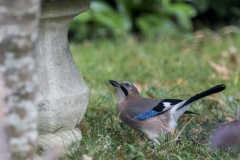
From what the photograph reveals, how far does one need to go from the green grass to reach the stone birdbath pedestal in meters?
0.18

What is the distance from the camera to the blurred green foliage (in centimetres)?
769

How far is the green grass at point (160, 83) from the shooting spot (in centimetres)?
359

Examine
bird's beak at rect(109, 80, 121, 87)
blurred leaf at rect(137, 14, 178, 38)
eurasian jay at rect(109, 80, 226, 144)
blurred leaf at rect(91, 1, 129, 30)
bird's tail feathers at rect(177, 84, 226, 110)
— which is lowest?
blurred leaf at rect(137, 14, 178, 38)

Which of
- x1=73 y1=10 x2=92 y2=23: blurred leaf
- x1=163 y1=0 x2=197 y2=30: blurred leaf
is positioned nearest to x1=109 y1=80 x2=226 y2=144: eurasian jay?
x1=73 y1=10 x2=92 y2=23: blurred leaf

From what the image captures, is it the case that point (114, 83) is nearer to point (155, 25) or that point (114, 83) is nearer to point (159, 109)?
point (159, 109)

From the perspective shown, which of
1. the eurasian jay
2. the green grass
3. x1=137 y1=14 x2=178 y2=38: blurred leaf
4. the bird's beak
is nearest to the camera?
the green grass

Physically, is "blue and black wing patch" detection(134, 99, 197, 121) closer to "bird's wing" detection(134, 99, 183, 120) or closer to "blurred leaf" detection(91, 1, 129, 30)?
A: "bird's wing" detection(134, 99, 183, 120)

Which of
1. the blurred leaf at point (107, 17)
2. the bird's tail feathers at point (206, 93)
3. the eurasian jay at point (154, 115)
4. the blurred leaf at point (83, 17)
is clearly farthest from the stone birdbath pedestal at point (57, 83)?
the blurred leaf at point (107, 17)

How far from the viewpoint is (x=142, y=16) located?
8.16 meters

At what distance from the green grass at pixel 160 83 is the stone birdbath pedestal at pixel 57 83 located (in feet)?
0.58

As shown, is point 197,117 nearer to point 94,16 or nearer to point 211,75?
point 211,75

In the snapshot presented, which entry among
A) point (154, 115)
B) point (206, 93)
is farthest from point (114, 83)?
point (206, 93)

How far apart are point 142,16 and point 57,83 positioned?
15.1 ft

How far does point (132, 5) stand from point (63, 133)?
14.9 ft
